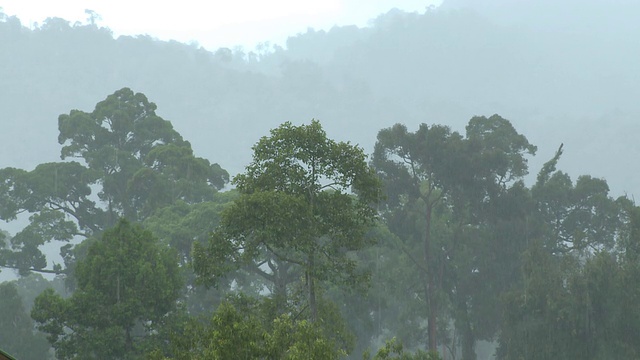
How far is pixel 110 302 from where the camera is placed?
1227 inches

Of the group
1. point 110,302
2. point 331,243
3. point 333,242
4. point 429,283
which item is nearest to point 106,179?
point 429,283

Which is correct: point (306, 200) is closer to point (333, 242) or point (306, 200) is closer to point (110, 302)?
point (333, 242)

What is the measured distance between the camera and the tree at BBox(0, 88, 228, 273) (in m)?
56.2

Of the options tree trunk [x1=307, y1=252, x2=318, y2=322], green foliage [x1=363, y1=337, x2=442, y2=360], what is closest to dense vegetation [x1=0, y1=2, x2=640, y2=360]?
tree trunk [x1=307, y1=252, x2=318, y2=322]

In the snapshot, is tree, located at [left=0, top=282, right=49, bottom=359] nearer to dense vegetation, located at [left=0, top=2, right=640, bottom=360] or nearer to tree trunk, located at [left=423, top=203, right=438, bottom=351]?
dense vegetation, located at [left=0, top=2, right=640, bottom=360]

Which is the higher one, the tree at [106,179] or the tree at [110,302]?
the tree at [106,179]

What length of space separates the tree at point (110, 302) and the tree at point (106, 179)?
23.8 meters

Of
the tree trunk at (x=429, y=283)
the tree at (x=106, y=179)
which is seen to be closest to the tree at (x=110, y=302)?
the tree at (x=106, y=179)

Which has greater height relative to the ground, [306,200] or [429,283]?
[429,283]

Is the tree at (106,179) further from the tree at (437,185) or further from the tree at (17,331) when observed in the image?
the tree at (437,185)

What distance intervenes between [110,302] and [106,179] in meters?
30.1

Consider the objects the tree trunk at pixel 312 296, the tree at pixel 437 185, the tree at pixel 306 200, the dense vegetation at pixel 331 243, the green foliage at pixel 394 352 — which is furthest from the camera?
the tree at pixel 437 185

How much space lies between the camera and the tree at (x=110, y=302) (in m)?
30.6

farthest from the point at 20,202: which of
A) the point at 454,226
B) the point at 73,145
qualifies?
the point at 454,226
